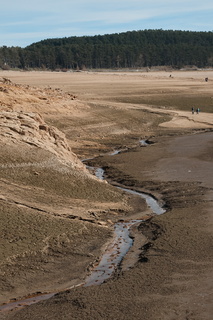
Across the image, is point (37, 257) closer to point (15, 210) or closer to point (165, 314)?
point (15, 210)

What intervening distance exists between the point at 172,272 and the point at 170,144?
26.3 meters

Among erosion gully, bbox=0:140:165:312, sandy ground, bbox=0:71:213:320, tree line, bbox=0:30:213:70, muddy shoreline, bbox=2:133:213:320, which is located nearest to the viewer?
muddy shoreline, bbox=2:133:213:320

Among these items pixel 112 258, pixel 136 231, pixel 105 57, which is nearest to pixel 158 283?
pixel 112 258

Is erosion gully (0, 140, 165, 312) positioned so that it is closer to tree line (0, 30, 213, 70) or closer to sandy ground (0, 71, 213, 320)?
sandy ground (0, 71, 213, 320)

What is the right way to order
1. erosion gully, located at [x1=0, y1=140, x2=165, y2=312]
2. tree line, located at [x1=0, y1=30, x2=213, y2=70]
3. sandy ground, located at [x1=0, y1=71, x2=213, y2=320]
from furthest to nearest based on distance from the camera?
1. tree line, located at [x1=0, y1=30, x2=213, y2=70]
2. erosion gully, located at [x1=0, y1=140, x2=165, y2=312]
3. sandy ground, located at [x1=0, y1=71, x2=213, y2=320]

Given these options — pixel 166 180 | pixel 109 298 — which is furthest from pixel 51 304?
pixel 166 180

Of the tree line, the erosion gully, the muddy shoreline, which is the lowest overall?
the erosion gully

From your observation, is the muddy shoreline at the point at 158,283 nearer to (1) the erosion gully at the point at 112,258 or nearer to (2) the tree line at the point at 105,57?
(1) the erosion gully at the point at 112,258

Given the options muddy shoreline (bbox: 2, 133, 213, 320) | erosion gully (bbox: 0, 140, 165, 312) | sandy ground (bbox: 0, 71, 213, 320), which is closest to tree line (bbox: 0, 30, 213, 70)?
sandy ground (bbox: 0, 71, 213, 320)

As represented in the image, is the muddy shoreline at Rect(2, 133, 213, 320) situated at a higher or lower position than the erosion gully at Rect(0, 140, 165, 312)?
higher

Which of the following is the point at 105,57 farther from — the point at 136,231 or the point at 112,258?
the point at 112,258

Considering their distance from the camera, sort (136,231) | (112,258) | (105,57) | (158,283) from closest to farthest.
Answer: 1. (158,283)
2. (112,258)
3. (136,231)
4. (105,57)

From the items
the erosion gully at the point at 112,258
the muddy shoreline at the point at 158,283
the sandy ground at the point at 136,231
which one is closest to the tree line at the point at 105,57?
the sandy ground at the point at 136,231

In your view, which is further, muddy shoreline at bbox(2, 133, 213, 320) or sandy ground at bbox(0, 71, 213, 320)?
sandy ground at bbox(0, 71, 213, 320)
